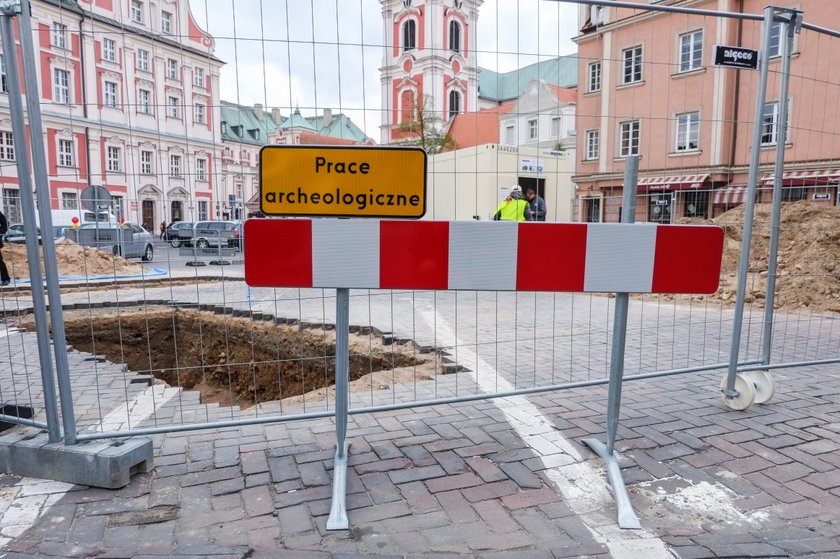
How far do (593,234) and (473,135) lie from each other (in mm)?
1417

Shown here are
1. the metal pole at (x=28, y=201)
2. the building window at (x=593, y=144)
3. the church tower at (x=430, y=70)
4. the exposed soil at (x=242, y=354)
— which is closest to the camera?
the metal pole at (x=28, y=201)

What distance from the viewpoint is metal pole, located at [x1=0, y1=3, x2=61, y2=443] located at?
2.73 meters

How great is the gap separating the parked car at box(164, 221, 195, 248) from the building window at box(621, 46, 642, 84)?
3252 millimetres

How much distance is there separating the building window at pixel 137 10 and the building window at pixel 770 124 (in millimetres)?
4132

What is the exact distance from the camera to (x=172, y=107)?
3268 mm

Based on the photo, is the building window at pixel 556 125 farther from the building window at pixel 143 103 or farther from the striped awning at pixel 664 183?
the building window at pixel 143 103

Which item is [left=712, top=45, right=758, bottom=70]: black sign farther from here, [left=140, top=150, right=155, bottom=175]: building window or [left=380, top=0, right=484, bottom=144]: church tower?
[left=140, top=150, right=155, bottom=175]: building window

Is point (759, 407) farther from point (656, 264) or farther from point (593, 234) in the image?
point (593, 234)

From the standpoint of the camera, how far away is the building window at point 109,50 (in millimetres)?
3074

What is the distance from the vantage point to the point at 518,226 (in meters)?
2.86

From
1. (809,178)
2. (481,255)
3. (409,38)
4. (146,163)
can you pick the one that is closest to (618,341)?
(481,255)

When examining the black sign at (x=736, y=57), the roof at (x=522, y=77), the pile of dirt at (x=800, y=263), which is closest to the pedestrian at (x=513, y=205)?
the roof at (x=522, y=77)

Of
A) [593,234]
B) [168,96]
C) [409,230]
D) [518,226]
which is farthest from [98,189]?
[593,234]

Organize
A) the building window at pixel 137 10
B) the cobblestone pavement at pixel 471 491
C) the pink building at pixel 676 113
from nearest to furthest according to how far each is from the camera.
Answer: the cobblestone pavement at pixel 471 491
the building window at pixel 137 10
the pink building at pixel 676 113
